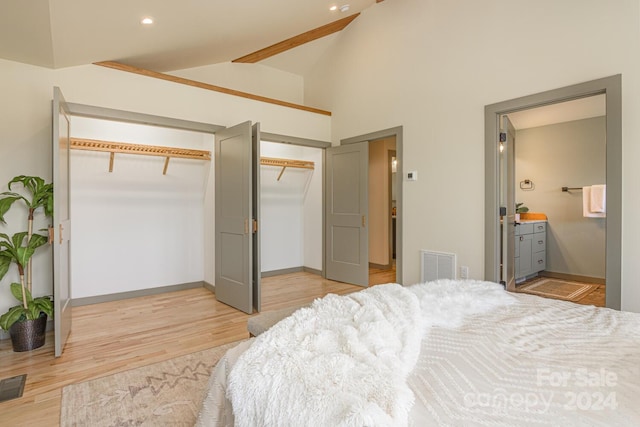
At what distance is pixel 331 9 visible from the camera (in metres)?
3.74

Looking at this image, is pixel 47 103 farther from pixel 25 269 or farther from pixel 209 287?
pixel 209 287

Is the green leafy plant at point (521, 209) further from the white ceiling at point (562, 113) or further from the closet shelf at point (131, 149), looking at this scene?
the closet shelf at point (131, 149)

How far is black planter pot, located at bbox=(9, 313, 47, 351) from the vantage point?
2.74 metres

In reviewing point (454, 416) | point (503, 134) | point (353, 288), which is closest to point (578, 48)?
point (503, 134)

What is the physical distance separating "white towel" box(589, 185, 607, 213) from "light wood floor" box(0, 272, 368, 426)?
364cm

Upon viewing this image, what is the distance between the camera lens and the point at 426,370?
108 centimetres

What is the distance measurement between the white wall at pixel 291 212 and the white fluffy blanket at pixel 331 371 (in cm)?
422

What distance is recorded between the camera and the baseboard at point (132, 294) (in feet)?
13.0

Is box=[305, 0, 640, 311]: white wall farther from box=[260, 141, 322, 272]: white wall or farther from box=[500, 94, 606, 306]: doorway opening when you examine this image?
box=[500, 94, 606, 306]: doorway opening

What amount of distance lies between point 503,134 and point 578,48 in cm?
89

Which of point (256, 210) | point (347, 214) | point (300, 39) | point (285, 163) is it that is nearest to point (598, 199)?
point (347, 214)

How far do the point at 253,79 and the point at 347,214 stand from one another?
109 inches

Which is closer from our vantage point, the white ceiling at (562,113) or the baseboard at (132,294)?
the baseboard at (132,294)

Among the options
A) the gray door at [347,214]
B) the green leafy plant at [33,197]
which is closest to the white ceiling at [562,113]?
the gray door at [347,214]
